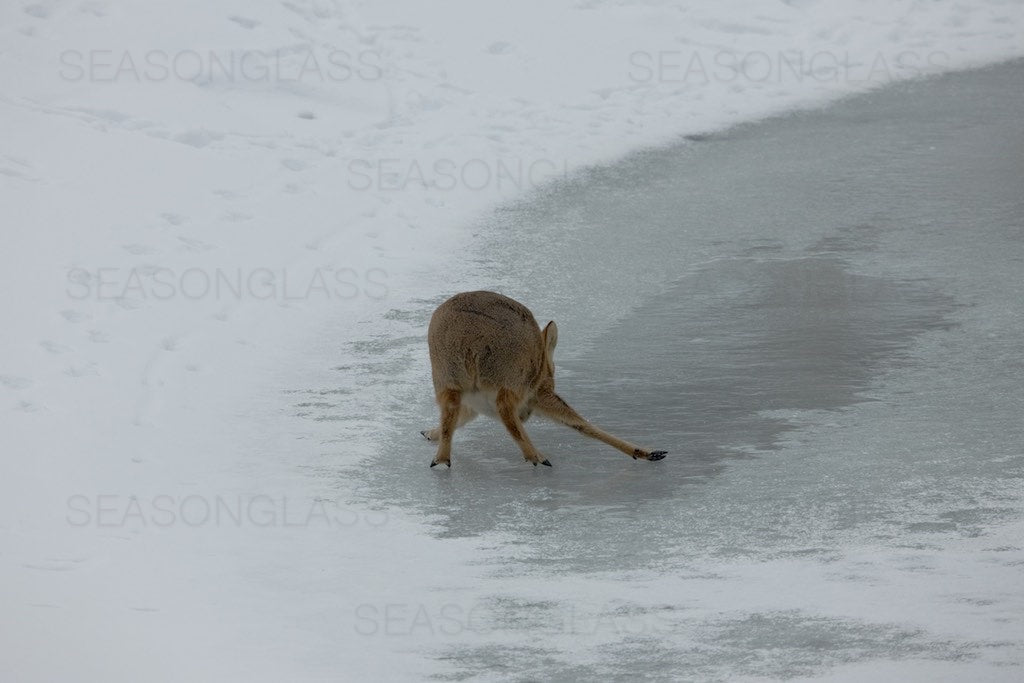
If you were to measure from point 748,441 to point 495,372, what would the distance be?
1.18 m

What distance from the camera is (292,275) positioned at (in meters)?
8.05

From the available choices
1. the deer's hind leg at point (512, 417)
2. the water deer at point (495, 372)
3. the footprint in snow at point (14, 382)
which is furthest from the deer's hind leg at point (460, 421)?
the footprint in snow at point (14, 382)

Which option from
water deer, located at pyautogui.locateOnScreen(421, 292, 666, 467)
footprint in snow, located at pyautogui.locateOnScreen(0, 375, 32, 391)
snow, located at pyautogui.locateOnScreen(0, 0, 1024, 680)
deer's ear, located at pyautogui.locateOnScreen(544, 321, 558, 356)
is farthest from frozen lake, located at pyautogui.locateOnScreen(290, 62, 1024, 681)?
footprint in snow, located at pyautogui.locateOnScreen(0, 375, 32, 391)

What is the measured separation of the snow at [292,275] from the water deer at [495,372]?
0.27 meters

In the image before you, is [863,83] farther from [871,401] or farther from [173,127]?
[871,401]

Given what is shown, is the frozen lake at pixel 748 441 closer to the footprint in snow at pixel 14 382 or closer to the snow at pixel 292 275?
the snow at pixel 292 275

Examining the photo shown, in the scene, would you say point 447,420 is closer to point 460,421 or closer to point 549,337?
point 460,421

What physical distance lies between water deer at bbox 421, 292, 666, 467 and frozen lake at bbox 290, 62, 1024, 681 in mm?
177

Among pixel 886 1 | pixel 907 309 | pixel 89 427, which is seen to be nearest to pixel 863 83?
pixel 886 1

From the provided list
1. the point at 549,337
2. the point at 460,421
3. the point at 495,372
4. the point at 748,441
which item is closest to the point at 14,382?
the point at 460,421

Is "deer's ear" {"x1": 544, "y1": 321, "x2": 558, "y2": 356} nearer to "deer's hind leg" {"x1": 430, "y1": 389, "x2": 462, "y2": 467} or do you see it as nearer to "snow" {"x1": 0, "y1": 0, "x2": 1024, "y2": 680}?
"deer's hind leg" {"x1": 430, "y1": 389, "x2": 462, "y2": 467}

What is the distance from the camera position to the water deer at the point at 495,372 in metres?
5.54

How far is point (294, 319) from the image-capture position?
7469 millimetres

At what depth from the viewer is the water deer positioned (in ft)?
18.2
